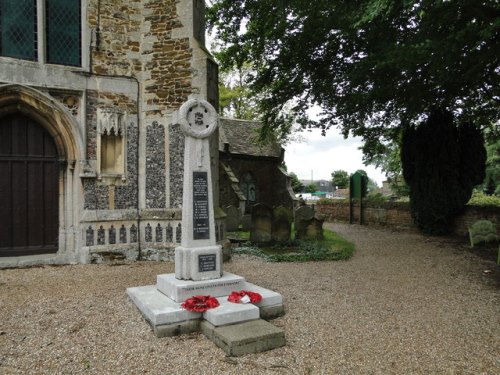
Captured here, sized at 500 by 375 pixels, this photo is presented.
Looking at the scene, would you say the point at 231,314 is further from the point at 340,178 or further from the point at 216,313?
the point at 340,178

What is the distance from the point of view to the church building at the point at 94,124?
8414 millimetres

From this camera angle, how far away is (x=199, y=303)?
473 cm

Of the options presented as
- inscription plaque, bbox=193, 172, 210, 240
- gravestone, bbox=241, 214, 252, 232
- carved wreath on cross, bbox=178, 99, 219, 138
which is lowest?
gravestone, bbox=241, 214, 252, 232

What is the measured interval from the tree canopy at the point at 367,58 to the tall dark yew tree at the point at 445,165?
1.75 feet

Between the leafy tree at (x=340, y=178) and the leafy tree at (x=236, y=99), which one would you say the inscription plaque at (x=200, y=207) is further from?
the leafy tree at (x=340, y=178)

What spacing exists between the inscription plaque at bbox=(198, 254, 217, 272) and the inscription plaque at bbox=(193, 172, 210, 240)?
27cm

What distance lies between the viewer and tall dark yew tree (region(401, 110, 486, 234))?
12.8m

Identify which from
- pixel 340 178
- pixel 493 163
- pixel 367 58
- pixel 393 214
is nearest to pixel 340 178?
pixel 340 178

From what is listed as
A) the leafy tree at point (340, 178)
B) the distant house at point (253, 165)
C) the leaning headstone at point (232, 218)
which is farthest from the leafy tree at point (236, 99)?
the leafy tree at point (340, 178)

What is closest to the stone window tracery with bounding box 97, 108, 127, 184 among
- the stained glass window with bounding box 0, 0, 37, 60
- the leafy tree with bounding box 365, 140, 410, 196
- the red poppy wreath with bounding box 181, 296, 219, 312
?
the stained glass window with bounding box 0, 0, 37, 60

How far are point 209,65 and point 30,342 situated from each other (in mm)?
6919

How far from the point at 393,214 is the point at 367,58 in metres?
8.70

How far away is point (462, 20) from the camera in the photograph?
762 cm

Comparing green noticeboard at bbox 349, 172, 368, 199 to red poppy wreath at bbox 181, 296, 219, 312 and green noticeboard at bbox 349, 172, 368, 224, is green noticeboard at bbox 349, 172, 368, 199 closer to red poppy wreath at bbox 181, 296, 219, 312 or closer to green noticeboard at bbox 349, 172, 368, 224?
green noticeboard at bbox 349, 172, 368, 224
